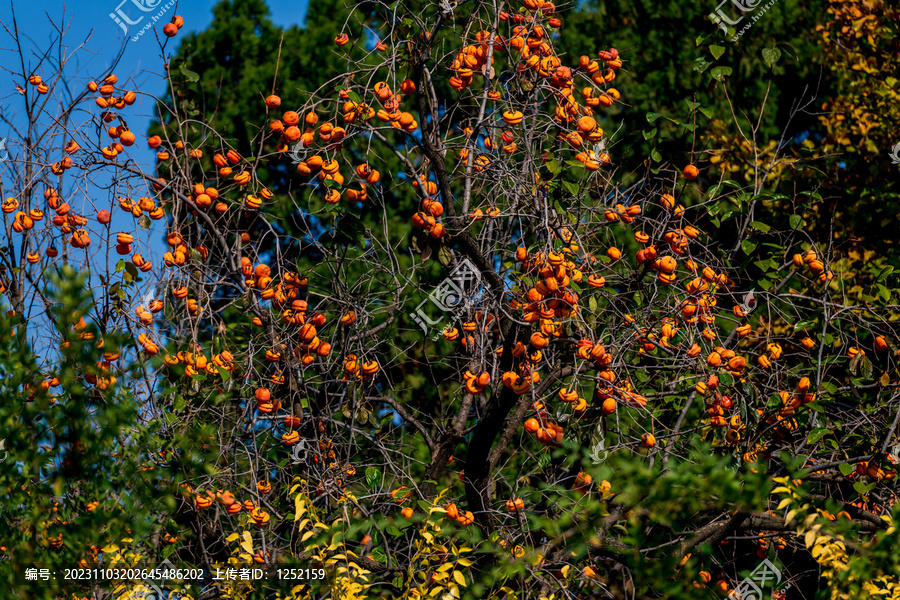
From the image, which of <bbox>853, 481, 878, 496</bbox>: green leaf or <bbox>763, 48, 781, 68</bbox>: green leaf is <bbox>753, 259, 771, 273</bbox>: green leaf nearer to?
<bbox>763, 48, 781, 68</bbox>: green leaf

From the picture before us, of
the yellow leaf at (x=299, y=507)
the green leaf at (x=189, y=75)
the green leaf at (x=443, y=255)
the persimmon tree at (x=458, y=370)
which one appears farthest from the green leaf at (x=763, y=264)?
the green leaf at (x=189, y=75)

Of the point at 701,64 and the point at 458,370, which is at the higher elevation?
the point at 701,64

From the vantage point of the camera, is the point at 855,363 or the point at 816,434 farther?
the point at 855,363

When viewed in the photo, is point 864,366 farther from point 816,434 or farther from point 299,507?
point 299,507

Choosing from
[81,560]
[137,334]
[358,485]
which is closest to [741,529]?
[358,485]

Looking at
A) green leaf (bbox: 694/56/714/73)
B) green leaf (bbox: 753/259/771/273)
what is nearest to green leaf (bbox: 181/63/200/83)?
green leaf (bbox: 694/56/714/73)

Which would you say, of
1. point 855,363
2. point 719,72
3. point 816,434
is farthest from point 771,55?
point 816,434

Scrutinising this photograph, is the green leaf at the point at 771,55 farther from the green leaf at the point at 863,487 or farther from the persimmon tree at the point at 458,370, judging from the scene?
the green leaf at the point at 863,487

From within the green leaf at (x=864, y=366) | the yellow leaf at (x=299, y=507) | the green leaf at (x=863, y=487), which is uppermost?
the yellow leaf at (x=299, y=507)

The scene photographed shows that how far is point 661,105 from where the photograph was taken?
725cm

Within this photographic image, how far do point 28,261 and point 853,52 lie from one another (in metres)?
6.47

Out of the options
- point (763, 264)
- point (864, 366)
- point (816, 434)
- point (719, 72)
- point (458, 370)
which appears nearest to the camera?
point (816, 434)

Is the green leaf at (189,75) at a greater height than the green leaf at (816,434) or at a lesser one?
greater

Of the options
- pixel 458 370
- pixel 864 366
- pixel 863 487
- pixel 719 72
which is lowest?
pixel 863 487
